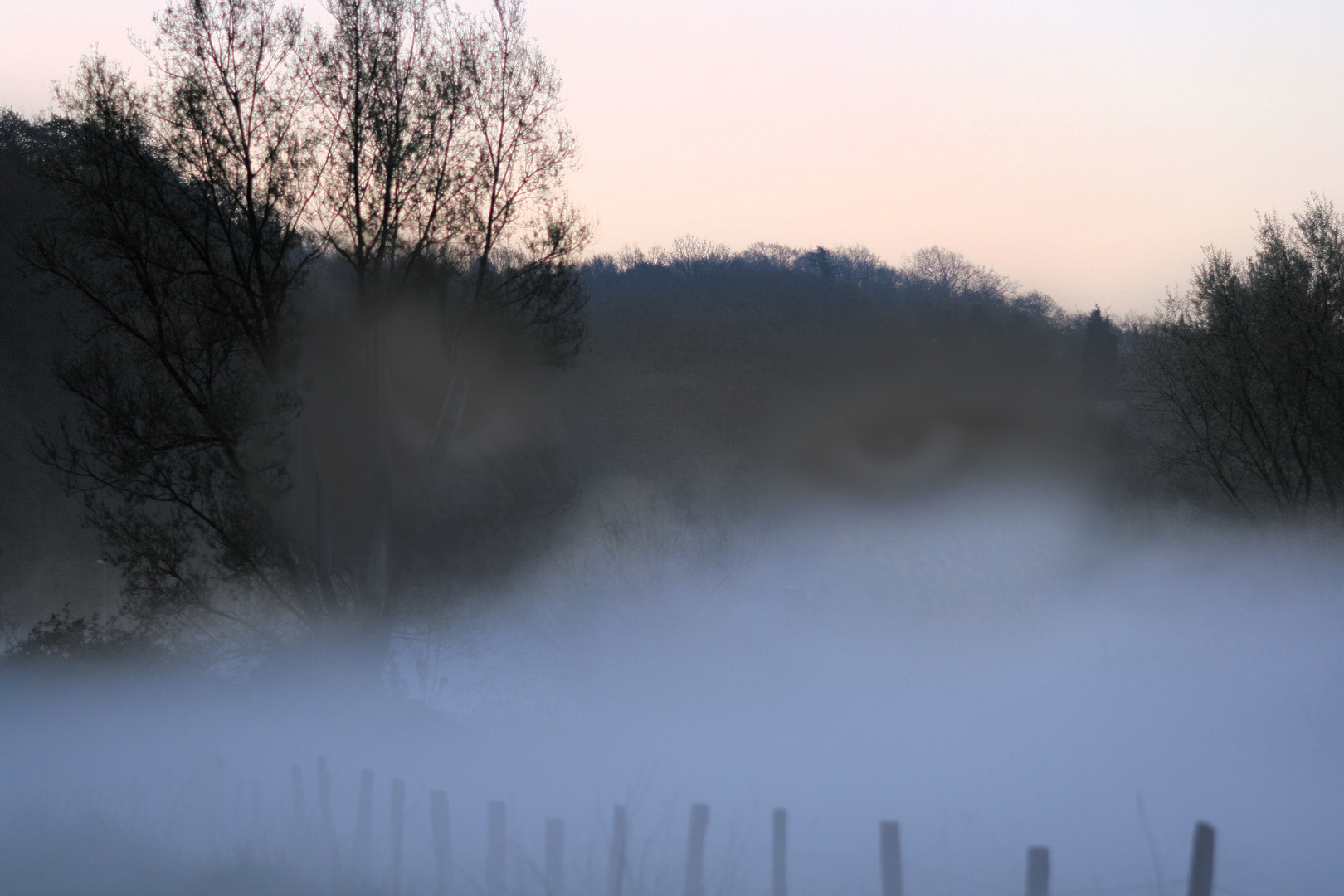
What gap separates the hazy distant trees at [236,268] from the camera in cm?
1245

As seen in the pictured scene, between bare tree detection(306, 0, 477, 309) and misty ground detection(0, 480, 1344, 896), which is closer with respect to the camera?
misty ground detection(0, 480, 1344, 896)

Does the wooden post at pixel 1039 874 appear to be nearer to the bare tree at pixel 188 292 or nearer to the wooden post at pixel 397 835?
the wooden post at pixel 397 835

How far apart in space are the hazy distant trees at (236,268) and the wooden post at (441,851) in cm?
693

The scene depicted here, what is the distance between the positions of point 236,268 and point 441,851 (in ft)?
30.2

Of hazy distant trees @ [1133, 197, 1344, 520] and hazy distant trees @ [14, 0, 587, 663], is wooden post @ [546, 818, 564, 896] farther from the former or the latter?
hazy distant trees @ [1133, 197, 1344, 520]

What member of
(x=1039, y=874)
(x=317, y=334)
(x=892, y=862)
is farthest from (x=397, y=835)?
(x=317, y=334)

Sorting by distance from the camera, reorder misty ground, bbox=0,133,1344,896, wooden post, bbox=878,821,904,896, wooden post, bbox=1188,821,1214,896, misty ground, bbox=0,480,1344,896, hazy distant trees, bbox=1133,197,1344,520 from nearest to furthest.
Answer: wooden post, bbox=1188,821,1214,896
wooden post, bbox=878,821,904,896
misty ground, bbox=0,480,1344,896
misty ground, bbox=0,133,1344,896
hazy distant trees, bbox=1133,197,1344,520

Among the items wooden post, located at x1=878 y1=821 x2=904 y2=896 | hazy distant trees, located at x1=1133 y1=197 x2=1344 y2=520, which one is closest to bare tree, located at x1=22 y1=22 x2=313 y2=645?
wooden post, located at x1=878 y1=821 x2=904 y2=896

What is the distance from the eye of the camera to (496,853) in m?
5.95

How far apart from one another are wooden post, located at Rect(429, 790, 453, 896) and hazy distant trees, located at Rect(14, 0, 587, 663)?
6.93 m

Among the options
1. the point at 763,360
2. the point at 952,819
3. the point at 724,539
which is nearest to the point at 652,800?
the point at 952,819

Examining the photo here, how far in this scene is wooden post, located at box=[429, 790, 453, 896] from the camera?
238 inches

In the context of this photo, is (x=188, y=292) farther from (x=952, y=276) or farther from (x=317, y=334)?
(x=952, y=276)

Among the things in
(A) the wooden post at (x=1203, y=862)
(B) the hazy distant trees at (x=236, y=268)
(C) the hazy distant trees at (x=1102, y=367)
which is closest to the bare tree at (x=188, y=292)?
(B) the hazy distant trees at (x=236, y=268)
